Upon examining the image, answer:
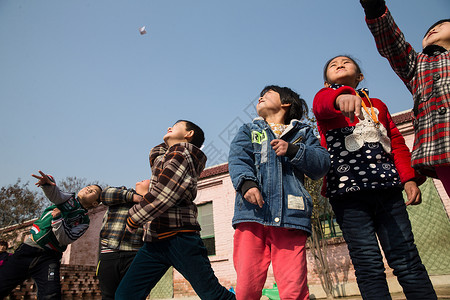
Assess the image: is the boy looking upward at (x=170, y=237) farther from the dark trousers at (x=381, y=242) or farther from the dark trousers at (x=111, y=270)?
the dark trousers at (x=381, y=242)

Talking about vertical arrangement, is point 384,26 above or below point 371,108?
→ above

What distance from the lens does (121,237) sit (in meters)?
3.29

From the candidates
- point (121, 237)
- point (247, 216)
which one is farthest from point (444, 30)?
point (121, 237)

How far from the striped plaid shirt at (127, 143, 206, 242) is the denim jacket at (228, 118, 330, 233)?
542mm

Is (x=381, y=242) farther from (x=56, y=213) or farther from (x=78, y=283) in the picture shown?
(x=78, y=283)

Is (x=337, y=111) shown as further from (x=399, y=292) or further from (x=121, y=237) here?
(x=399, y=292)

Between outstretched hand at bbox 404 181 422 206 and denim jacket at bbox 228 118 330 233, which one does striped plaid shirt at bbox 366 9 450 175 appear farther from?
denim jacket at bbox 228 118 330 233

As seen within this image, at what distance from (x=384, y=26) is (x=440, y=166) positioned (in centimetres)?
97

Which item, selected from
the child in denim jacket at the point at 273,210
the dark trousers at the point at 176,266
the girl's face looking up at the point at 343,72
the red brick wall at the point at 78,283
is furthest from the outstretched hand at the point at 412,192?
the red brick wall at the point at 78,283

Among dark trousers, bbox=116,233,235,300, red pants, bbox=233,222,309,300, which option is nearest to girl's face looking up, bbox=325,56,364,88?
red pants, bbox=233,222,309,300

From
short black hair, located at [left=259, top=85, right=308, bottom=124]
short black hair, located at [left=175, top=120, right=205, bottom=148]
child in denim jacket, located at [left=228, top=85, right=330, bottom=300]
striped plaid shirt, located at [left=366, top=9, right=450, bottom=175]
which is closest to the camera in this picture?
striped plaid shirt, located at [left=366, top=9, right=450, bottom=175]

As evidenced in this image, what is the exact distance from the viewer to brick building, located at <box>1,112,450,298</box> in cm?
668

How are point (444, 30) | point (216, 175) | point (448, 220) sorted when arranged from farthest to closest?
point (216, 175)
point (448, 220)
point (444, 30)

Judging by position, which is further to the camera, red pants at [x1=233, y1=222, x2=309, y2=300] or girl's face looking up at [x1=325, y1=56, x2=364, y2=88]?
girl's face looking up at [x1=325, y1=56, x2=364, y2=88]
